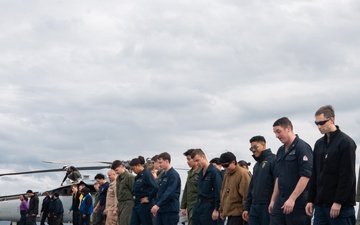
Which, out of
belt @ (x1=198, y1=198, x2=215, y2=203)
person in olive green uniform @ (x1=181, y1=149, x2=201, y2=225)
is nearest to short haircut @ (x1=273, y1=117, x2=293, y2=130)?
belt @ (x1=198, y1=198, x2=215, y2=203)

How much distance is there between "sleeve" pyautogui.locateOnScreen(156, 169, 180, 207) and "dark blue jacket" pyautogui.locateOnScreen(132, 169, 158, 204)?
0.58 m

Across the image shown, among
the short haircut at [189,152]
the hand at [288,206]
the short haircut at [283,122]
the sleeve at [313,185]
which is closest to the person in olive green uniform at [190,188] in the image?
the short haircut at [189,152]

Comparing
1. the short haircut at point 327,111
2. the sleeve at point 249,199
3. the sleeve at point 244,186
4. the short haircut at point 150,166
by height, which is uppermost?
the short haircut at point 150,166

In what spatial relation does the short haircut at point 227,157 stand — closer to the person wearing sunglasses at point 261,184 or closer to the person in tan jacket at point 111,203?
the person wearing sunglasses at point 261,184

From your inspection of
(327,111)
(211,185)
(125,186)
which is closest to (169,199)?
(211,185)

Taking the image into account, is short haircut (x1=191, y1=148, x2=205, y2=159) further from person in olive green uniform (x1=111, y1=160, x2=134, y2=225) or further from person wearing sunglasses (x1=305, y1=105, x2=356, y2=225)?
person wearing sunglasses (x1=305, y1=105, x2=356, y2=225)

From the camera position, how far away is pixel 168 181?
14.1 metres

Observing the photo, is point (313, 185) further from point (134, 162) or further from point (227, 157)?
point (134, 162)

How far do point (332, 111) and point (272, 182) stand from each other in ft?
8.35

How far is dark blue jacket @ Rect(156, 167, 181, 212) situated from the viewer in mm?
13891

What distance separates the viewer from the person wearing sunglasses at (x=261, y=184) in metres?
10.3

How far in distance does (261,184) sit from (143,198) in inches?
193

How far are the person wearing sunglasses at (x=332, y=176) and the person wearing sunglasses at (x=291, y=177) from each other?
649 mm

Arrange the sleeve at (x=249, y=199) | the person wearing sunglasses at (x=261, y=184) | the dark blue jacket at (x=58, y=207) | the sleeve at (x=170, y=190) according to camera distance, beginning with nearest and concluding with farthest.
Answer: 1. the person wearing sunglasses at (x=261, y=184)
2. the sleeve at (x=249, y=199)
3. the sleeve at (x=170, y=190)
4. the dark blue jacket at (x=58, y=207)
